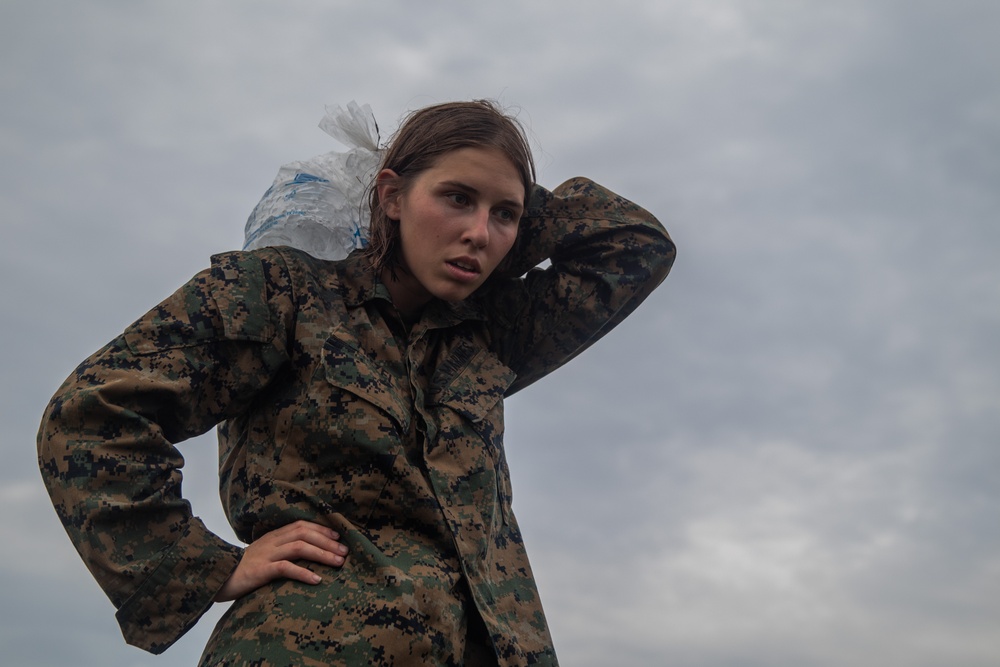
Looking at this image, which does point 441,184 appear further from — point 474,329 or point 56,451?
point 56,451

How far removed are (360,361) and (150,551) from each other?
782mm

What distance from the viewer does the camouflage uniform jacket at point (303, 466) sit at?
277 centimetres

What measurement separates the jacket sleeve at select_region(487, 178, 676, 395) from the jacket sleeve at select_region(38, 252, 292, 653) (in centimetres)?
104

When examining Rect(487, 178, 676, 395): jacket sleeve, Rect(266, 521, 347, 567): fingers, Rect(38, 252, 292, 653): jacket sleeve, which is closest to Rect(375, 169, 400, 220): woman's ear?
Rect(487, 178, 676, 395): jacket sleeve

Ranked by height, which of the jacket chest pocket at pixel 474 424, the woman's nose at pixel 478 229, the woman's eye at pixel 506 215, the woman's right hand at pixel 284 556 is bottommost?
the woman's right hand at pixel 284 556

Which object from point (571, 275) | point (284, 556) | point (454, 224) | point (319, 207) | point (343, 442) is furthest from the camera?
point (571, 275)

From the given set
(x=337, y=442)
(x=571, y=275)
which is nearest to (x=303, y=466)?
(x=337, y=442)

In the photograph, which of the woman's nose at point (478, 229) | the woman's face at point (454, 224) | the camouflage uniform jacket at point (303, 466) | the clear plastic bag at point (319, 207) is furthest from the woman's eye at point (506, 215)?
the clear plastic bag at point (319, 207)

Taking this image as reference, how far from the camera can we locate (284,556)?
2834 millimetres

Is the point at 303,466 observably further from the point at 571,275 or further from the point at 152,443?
the point at 571,275

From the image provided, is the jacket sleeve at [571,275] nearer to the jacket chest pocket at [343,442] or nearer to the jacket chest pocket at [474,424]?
the jacket chest pocket at [474,424]

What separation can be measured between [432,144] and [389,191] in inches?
8.8

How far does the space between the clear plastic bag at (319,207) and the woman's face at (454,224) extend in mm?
249

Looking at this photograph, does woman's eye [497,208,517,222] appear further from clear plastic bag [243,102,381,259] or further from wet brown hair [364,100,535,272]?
clear plastic bag [243,102,381,259]
